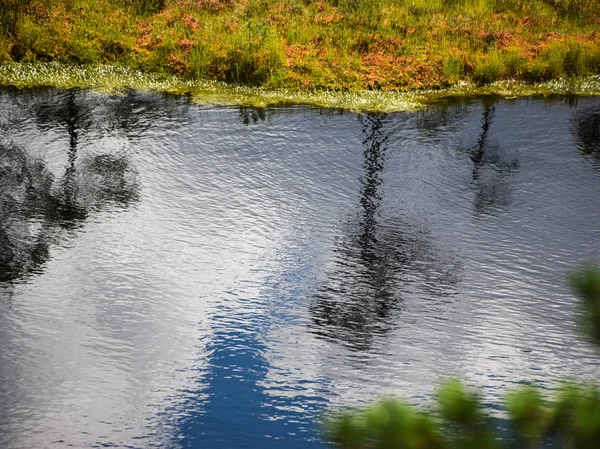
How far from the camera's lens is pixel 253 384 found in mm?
5516

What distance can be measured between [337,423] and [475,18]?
14.8m

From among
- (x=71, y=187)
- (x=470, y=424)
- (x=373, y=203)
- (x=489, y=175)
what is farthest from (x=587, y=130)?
(x=470, y=424)

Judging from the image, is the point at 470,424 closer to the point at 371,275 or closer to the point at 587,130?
the point at 371,275

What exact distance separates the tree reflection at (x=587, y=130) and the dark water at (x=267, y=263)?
0.05 m

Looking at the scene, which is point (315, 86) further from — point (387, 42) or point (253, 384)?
point (253, 384)

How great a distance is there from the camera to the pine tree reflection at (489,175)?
879 centimetres

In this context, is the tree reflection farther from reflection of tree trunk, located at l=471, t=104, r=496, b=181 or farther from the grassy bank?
the grassy bank

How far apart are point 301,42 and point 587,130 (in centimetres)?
614

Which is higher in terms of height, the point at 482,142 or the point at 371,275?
the point at 482,142

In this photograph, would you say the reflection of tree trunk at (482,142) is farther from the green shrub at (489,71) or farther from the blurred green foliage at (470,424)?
the blurred green foliage at (470,424)

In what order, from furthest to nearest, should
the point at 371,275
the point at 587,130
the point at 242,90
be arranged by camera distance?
1. the point at 242,90
2. the point at 587,130
3. the point at 371,275

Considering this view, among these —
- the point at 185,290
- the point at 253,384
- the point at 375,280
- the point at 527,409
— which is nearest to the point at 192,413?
the point at 253,384

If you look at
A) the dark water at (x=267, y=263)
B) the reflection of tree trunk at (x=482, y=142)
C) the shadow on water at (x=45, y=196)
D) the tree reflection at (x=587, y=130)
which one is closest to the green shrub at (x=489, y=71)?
the reflection of tree trunk at (x=482, y=142)

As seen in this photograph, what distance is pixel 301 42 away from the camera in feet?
45.1
